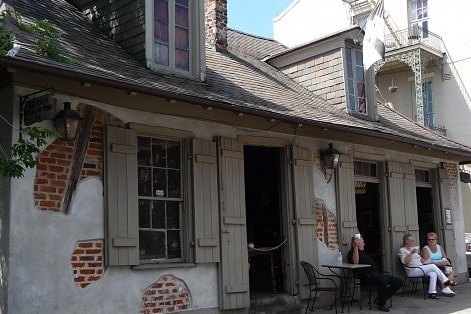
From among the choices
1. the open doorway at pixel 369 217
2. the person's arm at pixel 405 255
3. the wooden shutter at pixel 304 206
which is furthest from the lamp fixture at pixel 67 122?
the open doorway at pixel 369 217

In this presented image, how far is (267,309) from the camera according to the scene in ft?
29.4

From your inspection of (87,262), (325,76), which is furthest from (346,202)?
(87,262)

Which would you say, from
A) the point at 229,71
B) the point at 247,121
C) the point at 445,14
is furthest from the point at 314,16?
the point at 247,121

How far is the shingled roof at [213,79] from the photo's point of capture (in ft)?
22.2

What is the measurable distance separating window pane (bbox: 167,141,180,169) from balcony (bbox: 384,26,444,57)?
16027 millimetres

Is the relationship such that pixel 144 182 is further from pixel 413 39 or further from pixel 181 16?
pixel 413 39

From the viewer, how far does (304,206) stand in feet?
32.1

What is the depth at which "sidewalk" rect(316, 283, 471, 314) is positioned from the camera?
9688mm

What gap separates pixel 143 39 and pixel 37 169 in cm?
277

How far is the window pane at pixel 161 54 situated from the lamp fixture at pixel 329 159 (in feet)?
10.7

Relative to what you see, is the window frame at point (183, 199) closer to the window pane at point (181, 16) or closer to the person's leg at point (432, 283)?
the window pane at point (181, 16)

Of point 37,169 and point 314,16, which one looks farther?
point 314,16

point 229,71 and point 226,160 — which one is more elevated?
point 229,71

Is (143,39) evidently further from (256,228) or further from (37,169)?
(256,228)
